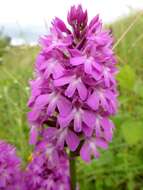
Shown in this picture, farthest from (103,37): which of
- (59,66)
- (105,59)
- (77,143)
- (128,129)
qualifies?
(128,129)

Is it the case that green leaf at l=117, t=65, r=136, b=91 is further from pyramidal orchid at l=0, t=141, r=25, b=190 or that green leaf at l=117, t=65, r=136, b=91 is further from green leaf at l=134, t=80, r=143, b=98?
pyramidal orchid at l=0, t=141, r=25, b=190

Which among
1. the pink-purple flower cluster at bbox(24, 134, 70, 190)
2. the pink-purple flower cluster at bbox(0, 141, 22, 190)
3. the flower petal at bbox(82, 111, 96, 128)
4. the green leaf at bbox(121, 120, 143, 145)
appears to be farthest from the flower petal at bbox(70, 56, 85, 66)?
the green leaf at bbox(121, 120, 143, 145)

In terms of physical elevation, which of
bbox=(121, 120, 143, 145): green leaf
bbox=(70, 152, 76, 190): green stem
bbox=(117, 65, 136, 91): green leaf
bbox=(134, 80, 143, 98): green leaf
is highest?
bbox=(117, 65, 136, 91): green leaf

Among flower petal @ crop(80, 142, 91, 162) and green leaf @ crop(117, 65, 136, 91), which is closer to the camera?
flower petal @ crop(80, 142, 91, 162)

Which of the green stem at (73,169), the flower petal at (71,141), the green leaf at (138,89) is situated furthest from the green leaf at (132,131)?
the flower petal at (71,141)

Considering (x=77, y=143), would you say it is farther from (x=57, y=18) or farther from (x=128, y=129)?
(x=128, y=129)
